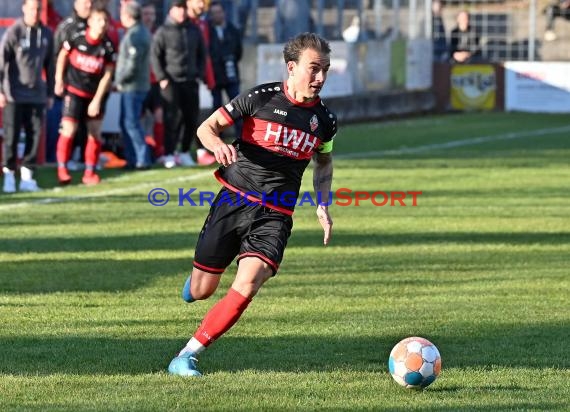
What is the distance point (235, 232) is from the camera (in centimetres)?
772

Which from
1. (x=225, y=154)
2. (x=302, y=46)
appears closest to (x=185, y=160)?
(x=302, y=46)

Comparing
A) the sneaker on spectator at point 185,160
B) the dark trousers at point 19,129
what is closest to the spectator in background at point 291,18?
the sneaker on spectator at point 185,160

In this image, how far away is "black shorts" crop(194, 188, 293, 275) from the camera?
7621mm

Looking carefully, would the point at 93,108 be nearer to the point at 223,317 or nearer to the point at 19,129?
the point at 19,129

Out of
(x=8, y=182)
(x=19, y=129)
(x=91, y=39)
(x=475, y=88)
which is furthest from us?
(x=475, y=88)

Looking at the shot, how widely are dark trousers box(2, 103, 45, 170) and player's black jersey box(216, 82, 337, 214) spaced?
9.44 metres

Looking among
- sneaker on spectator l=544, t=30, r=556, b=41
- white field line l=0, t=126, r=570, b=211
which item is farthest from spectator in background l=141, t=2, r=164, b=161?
sneaker on spectator l=544, t=30, r=556, b=41

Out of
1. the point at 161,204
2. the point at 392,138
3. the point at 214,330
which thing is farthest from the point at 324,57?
the point at 392,138

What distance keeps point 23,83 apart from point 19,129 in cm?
61

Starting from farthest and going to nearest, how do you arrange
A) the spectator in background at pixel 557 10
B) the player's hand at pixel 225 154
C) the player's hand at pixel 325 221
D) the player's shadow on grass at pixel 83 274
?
1. the spectator in background at pixel 557 10
2. the player's shadow on grass at pixel 83 274
3. the player's hand at pixel 325 221
4. the player's hand at pixel 225 154

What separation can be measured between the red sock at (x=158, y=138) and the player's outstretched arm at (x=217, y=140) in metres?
12.9

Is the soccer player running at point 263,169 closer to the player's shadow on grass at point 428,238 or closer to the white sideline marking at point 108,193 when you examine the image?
the player's shadow on grass at point 428,238

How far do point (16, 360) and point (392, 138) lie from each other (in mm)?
19440

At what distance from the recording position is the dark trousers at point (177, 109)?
1994 cm
